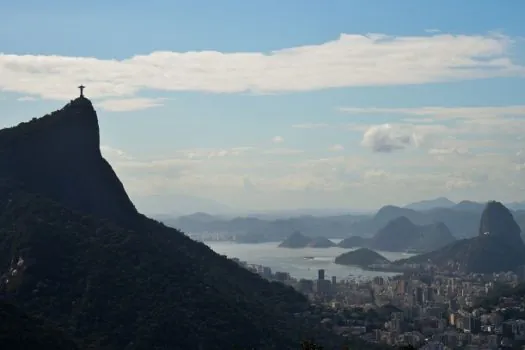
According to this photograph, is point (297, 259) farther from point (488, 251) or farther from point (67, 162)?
point (67, 162)

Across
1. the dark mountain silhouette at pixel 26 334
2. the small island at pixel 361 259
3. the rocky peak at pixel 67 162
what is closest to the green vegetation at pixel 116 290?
the rocky peak at pixel 67 162

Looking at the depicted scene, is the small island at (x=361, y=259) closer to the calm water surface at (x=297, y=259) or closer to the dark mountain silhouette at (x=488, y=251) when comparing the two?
the calm water surface at (x=297, y=259)

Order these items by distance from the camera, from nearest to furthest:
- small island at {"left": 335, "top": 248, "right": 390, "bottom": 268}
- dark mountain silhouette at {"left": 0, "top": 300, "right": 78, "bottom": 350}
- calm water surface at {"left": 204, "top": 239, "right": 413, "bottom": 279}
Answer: dark mountain silhouette at {"left": 0, "top": 300, "right": 78, "bottom": 350}, calm water surface at {"left": 204, "top": 239, "right": 413, "bottom": 279}, small island at {"left": 335, "top": 248, "right": 390, "bottom": 268}

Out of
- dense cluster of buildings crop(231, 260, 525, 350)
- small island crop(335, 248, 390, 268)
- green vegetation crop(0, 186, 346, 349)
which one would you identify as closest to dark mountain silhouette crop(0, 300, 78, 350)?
green vegetation crop(0, 186, 346, 349)

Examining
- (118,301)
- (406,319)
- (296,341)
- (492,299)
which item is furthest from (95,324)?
(492,299)

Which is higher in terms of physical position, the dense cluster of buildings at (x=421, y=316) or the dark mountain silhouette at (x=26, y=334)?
the dark mountain silhouette at (x=26, y=334)

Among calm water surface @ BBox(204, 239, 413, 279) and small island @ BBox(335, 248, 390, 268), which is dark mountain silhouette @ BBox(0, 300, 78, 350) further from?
small island @ BBox(335, 248, 390, 268)
